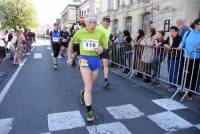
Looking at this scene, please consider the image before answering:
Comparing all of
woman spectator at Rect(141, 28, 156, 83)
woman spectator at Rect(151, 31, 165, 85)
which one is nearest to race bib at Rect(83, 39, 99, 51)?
woman spectator at Rect(151, 31, 165, 85)

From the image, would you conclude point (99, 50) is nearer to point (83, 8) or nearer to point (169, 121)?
point (169, 121)

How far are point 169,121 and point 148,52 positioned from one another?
12.8 ft

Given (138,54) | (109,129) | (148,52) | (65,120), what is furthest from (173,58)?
(65,120)

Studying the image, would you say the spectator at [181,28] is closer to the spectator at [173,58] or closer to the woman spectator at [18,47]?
the spectator at [173,58]

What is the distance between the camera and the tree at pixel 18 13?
166 feet

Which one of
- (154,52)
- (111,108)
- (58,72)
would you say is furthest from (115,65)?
(111,108)

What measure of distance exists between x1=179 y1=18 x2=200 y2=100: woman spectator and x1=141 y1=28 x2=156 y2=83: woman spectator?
1.82 m

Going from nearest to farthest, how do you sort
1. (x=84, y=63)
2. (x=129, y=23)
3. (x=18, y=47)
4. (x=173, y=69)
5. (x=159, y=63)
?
(x=84, y=63) < (x=173, y=69) < (x=159, y=63) < (x=18, y=47) < (x=129, y=23)

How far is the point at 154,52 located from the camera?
8859mm

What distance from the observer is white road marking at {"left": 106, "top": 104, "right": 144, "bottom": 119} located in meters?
5.78

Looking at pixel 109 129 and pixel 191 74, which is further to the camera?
pixel 191 74

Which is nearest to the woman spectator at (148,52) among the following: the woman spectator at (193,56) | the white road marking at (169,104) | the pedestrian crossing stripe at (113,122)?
the woman spectator at (193,56)

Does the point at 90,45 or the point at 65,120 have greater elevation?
the point at 90,45

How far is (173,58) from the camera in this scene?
7.95 metres
